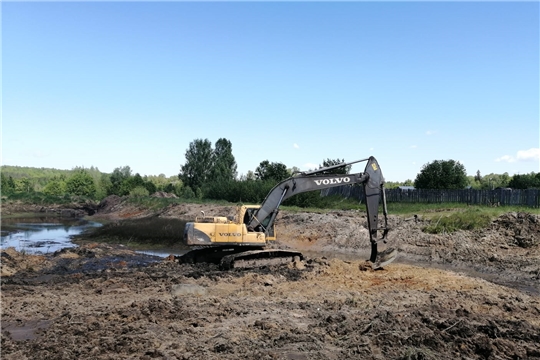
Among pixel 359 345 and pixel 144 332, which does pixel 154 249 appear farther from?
pixel 359 345

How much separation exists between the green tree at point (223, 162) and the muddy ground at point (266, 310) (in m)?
49.7

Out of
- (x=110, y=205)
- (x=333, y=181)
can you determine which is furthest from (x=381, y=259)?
(x=110, y=205)

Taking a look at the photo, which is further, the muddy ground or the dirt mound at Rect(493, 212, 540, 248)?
the dirt mound at Rect(493, 212, 540, 248)

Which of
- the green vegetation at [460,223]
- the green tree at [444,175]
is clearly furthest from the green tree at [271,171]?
the green vegetation at [460,223]

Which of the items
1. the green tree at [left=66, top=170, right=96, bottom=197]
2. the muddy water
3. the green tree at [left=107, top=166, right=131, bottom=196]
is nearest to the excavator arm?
the muddy water

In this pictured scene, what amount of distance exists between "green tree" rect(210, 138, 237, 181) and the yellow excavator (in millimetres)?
51848

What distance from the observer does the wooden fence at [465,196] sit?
91.0ft

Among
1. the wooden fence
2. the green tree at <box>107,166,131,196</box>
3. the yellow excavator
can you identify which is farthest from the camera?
the green tree at <box>107,166,131,196</box>

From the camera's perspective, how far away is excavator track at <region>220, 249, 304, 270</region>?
44.4 feet

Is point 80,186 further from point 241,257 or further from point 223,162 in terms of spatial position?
point 241,257

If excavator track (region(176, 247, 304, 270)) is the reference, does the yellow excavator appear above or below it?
above

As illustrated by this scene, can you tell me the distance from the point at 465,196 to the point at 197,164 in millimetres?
47223

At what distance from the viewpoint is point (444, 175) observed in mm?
43875

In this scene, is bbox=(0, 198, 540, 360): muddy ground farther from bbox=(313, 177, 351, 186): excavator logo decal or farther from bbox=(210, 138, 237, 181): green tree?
bbox=(210, 138, 237, 181): green tree
